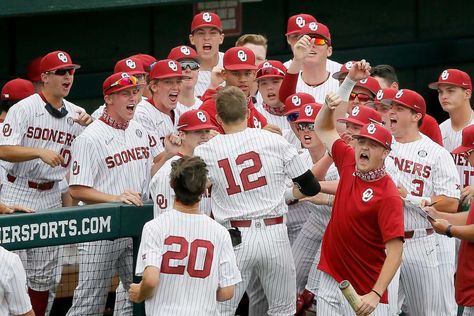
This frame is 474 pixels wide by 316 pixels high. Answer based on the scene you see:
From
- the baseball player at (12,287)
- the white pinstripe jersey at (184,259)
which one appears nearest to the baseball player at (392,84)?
the white pinstripe jersey at (184,259)

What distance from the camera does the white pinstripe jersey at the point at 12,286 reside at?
268 inches

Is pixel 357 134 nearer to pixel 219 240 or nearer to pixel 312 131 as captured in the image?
pixel 312 131

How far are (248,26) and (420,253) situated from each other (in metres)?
4.85

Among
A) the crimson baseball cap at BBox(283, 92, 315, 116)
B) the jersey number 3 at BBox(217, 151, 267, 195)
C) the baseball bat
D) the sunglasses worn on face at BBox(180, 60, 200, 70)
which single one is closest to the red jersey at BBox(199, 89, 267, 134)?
the crimson baseball cap at BBox(283, 92, 315, 116)

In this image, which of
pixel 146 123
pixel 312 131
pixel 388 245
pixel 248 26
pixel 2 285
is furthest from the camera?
pixel 248 26

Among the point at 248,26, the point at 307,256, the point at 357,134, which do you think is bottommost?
the point at 307,256

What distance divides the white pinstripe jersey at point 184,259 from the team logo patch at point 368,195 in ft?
3.38

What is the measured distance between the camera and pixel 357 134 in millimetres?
8078

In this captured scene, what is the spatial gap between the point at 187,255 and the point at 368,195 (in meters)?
1.26

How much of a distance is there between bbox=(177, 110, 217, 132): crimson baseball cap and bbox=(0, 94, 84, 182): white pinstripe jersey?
4.46 ft

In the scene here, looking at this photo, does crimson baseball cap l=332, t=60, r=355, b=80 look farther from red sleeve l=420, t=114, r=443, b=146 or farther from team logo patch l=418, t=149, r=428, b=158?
team logo patch l=418, t=149, r=428, b=158

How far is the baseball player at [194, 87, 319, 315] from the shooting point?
26.7ft

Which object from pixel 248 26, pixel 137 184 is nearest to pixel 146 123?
pixel 137 184

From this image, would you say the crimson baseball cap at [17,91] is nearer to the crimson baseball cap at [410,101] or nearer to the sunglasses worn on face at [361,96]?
→ the sunglasses worn on face at [361,96]
